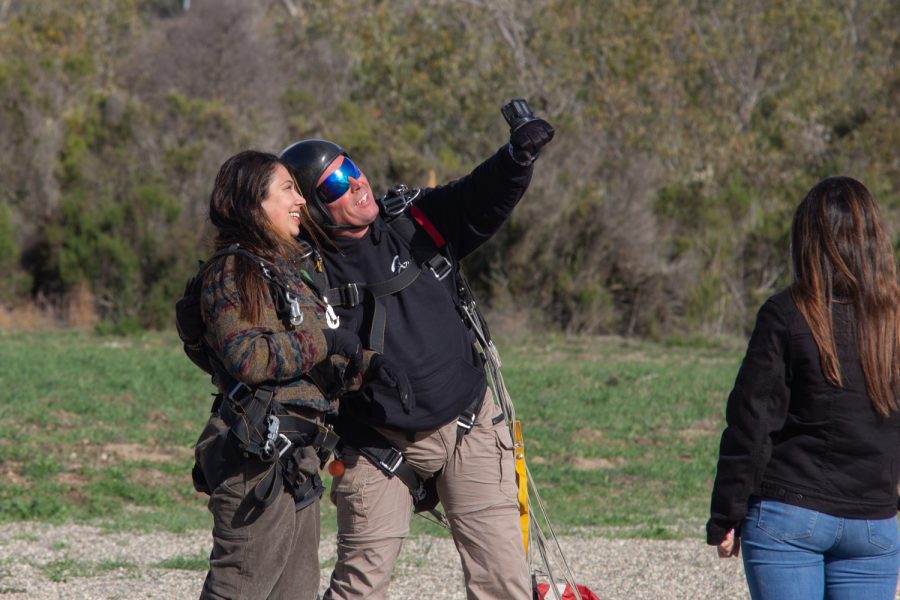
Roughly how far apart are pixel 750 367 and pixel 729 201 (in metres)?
18.6

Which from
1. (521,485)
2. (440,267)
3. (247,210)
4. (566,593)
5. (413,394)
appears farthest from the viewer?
(566,593)

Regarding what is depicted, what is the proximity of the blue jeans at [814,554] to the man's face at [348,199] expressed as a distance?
159 cm

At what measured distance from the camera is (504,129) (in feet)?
85.7

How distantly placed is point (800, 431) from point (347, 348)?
1.32 metres

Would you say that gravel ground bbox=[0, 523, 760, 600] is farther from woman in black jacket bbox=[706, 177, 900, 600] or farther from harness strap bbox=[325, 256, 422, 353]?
woman in black jacket bbox=[706, 177, 900, 600]

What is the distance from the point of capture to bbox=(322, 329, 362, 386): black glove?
146 inches

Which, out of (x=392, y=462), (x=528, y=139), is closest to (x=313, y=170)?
(x=528, y=139)

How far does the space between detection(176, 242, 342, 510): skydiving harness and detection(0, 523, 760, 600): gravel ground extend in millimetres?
2404

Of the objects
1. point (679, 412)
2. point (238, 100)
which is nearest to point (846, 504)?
point (679, 412)

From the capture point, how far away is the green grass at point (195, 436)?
8602mm

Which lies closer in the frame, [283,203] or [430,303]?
[283,203]

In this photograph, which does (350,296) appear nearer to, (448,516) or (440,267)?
(440,267)

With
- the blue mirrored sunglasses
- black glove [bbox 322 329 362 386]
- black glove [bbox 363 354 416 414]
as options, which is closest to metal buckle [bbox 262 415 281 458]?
black glove [bbox 322 329 362 386]

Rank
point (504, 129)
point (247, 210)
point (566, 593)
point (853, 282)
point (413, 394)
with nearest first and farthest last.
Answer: point (853, 282) → point (247, 210) → point (413, 394) → point (566, 593) → point (504, 129)
